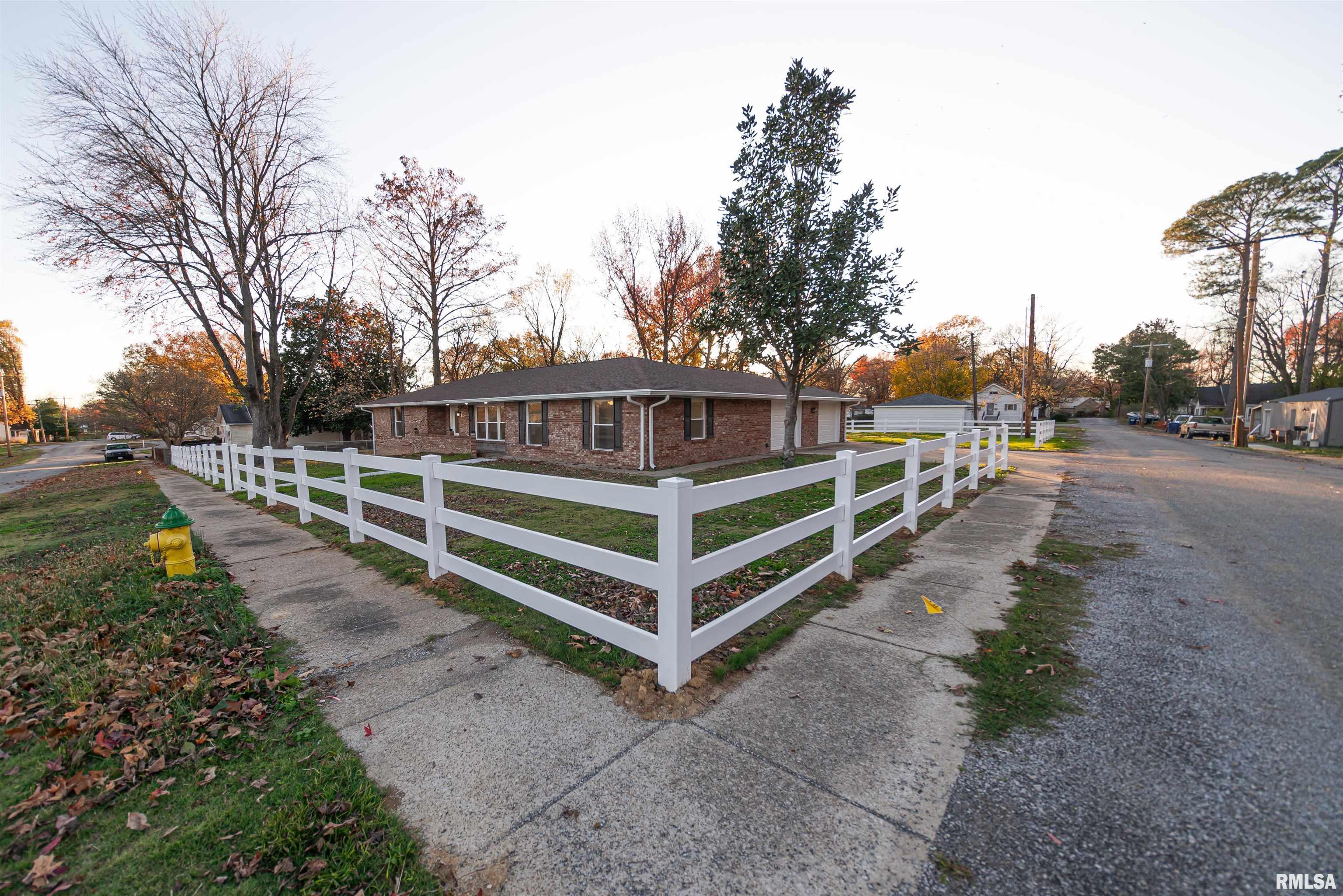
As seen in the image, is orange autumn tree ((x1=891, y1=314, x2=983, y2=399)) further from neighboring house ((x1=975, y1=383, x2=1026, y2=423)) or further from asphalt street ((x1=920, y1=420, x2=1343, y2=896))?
asphalt street ((x1=920, y1=420, x2=1343, y2=896))

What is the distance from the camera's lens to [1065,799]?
2.11m

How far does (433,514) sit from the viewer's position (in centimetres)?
482

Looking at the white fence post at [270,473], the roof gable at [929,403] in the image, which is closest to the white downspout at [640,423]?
the white fence post at [270,473]

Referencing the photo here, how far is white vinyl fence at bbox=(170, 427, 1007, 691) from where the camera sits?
114 inches

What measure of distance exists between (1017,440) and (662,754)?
32089mm

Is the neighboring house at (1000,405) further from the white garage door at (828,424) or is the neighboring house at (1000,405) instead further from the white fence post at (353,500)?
the white fence post at (353,500)

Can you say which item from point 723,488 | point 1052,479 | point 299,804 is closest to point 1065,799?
point 723,488

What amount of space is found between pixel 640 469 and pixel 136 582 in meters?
10.9

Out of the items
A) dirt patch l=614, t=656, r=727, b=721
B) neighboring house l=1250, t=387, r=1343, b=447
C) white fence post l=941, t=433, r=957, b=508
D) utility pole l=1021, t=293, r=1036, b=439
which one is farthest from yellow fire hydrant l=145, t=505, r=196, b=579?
neighboring house l=1250, t=387, r=1343, b=447

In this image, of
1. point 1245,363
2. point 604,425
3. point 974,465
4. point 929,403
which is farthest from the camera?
point 929,403

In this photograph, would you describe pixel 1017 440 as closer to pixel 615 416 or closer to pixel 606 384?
pixel 615 416

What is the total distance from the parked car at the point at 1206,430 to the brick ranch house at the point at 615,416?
2330 centimetres

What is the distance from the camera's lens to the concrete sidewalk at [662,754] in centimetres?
186

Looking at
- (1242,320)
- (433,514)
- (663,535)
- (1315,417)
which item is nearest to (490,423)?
(433,514)
